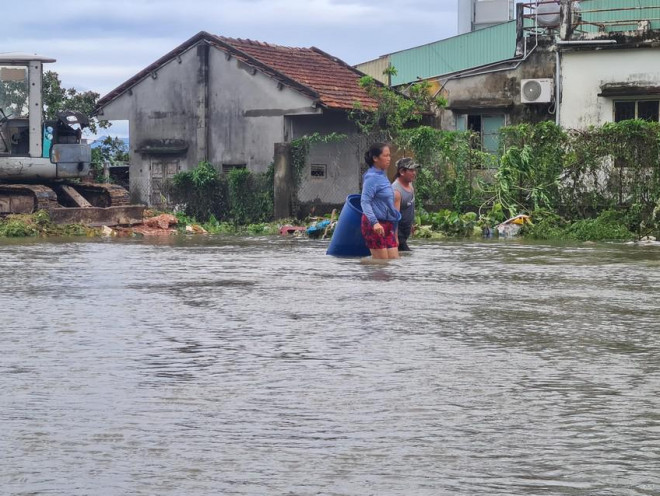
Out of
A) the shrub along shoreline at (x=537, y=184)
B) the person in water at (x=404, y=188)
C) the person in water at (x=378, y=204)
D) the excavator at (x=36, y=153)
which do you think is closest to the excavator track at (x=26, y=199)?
the excavator at (x=36, y=153)

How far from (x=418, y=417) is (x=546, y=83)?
2752cm

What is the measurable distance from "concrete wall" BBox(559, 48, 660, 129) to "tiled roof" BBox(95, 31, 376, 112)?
5.57 metres

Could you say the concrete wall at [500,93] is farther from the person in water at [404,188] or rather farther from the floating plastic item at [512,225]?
the person in water at [404,188]

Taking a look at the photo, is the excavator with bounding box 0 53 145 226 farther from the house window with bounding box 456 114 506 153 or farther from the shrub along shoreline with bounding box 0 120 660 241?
the house window with bounding box 456 114 506 153

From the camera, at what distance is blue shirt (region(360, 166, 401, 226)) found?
53.5 ft

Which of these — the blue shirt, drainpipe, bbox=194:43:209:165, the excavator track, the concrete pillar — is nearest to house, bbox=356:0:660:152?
the concrete pillar

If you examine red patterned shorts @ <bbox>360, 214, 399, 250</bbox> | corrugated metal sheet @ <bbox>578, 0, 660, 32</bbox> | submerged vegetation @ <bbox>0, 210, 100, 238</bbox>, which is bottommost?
submerged vegetation @ <bbox>0, 210, 100, 238</bbox>

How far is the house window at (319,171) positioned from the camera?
34.4 meters

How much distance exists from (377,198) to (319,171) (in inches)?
714

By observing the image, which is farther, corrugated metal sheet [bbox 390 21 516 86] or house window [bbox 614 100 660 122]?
corrugated metal sheet [bbox 390 21 516 86]

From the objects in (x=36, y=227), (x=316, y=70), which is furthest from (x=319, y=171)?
(x=36, y=227)

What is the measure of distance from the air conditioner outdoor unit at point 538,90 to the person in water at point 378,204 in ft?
55.7

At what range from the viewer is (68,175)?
29484 mm

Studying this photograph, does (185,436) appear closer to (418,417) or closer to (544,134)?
(418,417)
